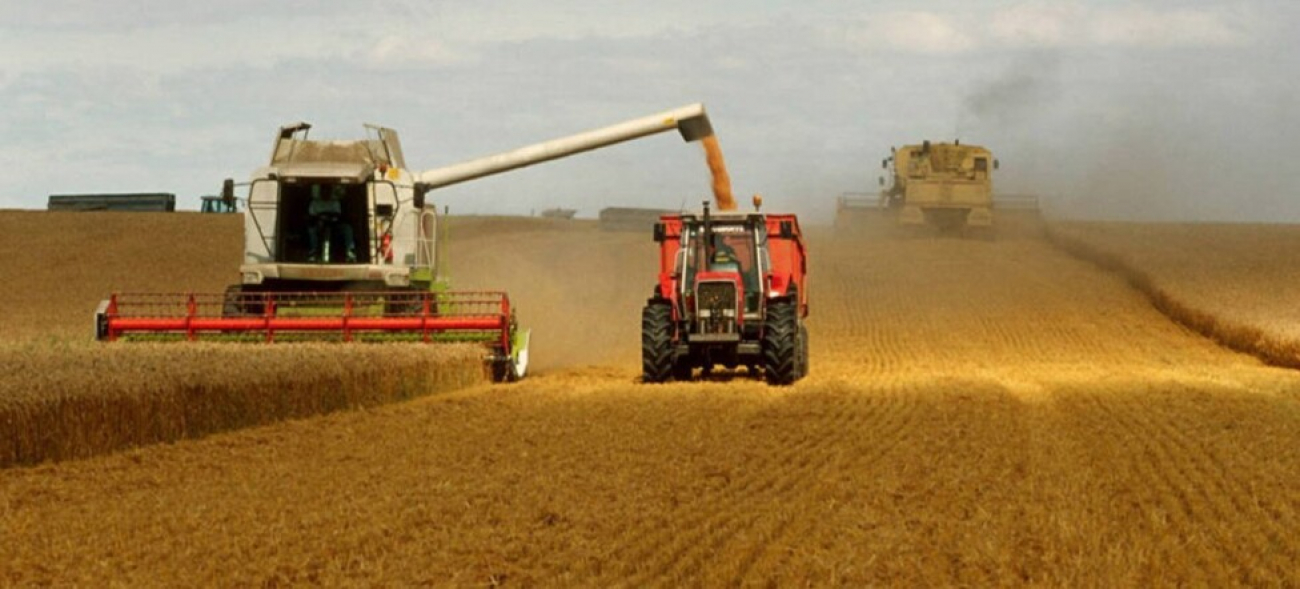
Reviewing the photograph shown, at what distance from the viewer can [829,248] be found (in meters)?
51.9

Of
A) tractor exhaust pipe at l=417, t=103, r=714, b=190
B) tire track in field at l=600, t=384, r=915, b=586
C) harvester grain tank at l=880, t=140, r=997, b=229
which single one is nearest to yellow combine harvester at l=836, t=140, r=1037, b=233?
harvester grain tank at l=880, t=140, r=997, b=229

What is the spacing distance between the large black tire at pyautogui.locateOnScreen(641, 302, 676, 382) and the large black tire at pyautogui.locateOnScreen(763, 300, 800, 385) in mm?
1165

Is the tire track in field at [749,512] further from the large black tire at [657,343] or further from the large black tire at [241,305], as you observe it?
the large black tire at [241,305]

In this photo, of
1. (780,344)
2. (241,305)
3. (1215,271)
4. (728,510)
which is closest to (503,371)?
(241,305)

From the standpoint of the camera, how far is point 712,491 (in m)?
10.8

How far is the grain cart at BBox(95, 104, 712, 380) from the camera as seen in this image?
68.1ft

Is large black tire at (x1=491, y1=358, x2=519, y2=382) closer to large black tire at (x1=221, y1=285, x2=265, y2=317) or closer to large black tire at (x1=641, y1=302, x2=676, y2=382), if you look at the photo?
large black tire at (x1=641, y1=302, x2=676, y2=382)

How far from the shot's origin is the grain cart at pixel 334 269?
68.1 feet

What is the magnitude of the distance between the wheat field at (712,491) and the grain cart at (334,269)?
1491 millimetres

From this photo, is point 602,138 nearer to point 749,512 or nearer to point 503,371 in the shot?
point 503,371

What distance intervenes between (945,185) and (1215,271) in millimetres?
10538

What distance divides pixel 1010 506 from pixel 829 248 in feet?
138

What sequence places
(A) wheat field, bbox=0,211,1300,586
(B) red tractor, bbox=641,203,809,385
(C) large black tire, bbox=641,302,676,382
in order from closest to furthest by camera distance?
1. (A) wheat field, bbox=0,211,1300,586
2. (B) red tractor, bbox=641,203,809,385
3. (C) large black tire, bbox=641,302,676,382

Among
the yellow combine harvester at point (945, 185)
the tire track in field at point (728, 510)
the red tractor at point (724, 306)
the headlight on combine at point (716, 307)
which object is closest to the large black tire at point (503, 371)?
the red tractor at point (724, 306)
